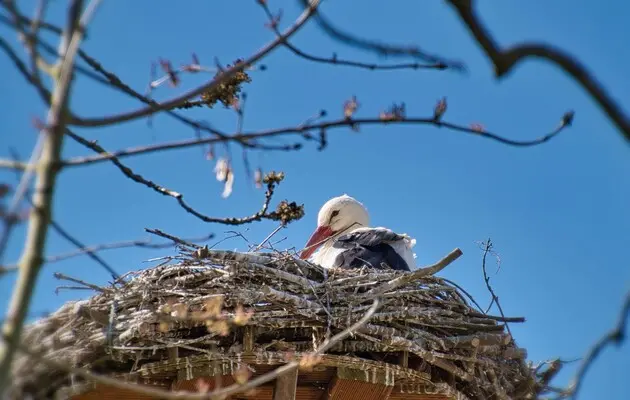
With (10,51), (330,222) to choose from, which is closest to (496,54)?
(10,51)

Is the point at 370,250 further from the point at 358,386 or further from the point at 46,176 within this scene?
the point at 46,176

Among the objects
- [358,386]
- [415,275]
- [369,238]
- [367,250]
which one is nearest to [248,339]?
[358,386]

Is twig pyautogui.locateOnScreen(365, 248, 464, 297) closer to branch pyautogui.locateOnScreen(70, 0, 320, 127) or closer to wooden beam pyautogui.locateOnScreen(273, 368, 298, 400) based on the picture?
wooden beam pyautogui.locateOnScreen(273, 368, 298, 400)

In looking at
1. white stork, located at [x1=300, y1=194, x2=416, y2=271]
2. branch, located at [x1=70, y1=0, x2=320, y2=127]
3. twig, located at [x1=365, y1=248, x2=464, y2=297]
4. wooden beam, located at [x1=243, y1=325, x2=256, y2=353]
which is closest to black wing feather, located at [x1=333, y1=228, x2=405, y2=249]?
white stork, located at [x1=300, y1=194, x2=416, y2=271]

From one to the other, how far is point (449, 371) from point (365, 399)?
1.37 feet

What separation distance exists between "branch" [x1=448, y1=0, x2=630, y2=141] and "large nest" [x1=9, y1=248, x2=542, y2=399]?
2.65 meters

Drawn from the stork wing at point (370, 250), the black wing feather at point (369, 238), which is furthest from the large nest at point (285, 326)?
the black wing feather at point (369, 238)

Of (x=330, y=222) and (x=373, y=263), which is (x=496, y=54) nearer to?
(x=373, y=263)

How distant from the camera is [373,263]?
6.27 metres

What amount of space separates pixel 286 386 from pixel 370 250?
1839 mm

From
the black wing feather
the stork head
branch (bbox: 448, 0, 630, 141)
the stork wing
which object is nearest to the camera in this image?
branch (bbox: 448, 0, 630, 141)

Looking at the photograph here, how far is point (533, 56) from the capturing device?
75.1 inches

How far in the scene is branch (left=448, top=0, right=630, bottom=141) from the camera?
5.97 ft

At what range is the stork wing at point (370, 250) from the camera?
6.31m
